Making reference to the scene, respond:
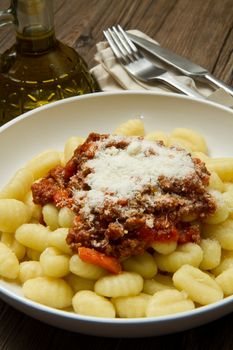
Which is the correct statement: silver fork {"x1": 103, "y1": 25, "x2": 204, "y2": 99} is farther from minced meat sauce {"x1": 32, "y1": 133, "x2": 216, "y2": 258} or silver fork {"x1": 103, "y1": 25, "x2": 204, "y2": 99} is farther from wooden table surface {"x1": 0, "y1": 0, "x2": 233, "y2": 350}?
minced meat sauce {"x1": 32, "y1": 133, "x2": 216, "y2": 258}

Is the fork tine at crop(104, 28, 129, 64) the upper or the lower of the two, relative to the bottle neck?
lower

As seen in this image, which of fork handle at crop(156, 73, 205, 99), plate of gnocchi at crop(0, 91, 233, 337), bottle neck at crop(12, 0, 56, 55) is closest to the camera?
plate of gnocchi at crop(0, 91, 233, 337)

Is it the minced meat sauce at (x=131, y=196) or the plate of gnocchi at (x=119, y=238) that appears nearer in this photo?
the plate of gnocchi at (x=119, y=238)

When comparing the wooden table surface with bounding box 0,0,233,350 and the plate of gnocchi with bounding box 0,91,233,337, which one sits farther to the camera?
the wooden table surface with bounding box 0,0,233,350

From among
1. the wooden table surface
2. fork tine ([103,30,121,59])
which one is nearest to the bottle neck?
fork tine ([103,30,121,59])

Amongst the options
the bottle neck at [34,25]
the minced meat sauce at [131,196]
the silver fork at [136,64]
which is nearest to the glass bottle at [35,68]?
the bottle neck at [34,25]

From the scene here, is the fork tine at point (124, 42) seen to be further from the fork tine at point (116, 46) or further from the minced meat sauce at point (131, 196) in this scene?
the minced meat sauce at point (131, 196)

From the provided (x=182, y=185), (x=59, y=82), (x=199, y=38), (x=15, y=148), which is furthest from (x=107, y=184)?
(x=199, y=38)

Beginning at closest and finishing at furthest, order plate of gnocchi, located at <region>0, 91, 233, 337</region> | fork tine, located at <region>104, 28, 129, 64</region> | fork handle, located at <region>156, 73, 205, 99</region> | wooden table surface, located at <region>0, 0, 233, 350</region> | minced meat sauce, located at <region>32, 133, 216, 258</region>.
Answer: plate of gnocchi, located at <region>0, 91, 233, 337</region>
minced meat sauce, located at <region>32, 133, 216, 258</region>
fork handle, located at <region>156, 73, 205, 99</region>
fork tine, located at <region>104, 28, 129, 64</region>
wooden table surface, located at <region>0, 0, 233, 350</region>
